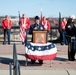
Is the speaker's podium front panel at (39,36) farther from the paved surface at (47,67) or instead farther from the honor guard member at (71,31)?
the honor guard member at (71,31)

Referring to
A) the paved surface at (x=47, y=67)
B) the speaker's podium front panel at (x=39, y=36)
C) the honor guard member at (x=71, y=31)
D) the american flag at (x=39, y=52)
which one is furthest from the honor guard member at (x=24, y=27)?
the american flag at (x=39, y=52)

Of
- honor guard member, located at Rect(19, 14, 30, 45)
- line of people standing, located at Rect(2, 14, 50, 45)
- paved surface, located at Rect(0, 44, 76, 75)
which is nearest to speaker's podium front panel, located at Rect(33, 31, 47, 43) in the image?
paved surface, located at Rect(0, 44, 76, 75)

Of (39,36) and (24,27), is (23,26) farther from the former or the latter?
(39,36)

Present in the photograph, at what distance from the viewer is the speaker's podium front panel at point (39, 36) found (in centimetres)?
1181

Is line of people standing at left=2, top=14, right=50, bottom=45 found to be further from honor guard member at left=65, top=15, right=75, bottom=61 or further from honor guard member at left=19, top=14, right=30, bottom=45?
honor guard member at left=65, top=15, right=75, bottom=61

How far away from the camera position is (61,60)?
44.4ft

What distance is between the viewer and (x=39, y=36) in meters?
11.8

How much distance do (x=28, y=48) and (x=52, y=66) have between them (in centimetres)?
113

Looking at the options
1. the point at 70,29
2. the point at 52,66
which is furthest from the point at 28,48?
the point at 70,29

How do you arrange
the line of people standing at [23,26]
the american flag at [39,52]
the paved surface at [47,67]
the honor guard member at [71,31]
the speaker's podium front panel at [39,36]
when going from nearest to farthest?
the paved surface at [47,67] < the american flag at [39,52] < the speaker's podium front panel at [39,36] < the honor guard member at [71,31] < the line of people standing at [23,26]

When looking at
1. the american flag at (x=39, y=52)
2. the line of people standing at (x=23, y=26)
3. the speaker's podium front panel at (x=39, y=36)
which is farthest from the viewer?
the line of people standing at (x=23, y=26)

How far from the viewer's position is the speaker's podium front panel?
11.8 m

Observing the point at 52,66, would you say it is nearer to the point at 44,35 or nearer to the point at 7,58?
the point at 44,35

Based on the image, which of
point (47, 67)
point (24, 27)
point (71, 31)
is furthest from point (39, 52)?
point (24, 27)
